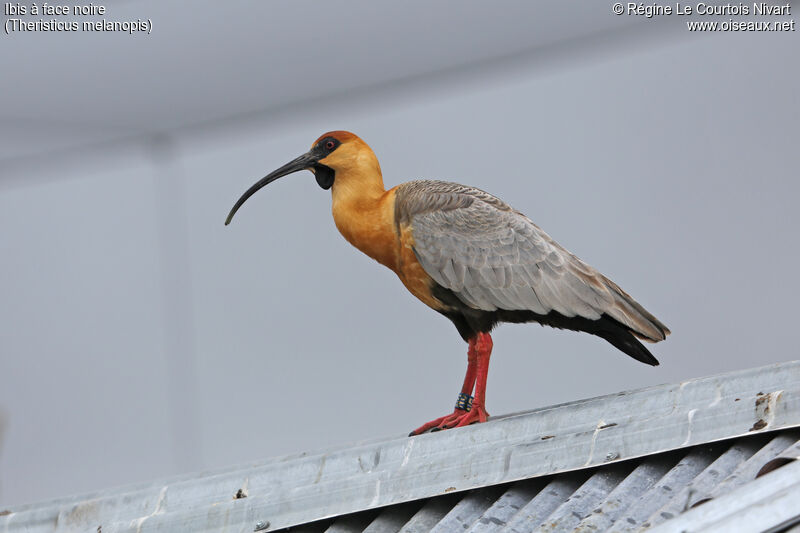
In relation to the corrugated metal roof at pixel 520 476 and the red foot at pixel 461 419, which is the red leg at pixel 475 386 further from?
the corrugated metal roof at pixel 520 476

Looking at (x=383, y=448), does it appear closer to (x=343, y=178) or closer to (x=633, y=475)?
(x=633, y=475)

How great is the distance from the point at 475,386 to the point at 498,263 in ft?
1.71

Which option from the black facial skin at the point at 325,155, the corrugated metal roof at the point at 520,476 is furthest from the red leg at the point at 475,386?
the black facial skin at the point at 325,155

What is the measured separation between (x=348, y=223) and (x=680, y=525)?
267 cm

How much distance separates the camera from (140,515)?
3.58 metres

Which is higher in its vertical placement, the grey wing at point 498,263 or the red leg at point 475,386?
the grey wing at point 498,263

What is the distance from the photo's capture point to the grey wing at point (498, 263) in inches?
165

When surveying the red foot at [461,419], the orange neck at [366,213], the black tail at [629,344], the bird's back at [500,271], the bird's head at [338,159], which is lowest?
the red foot at [461,419]

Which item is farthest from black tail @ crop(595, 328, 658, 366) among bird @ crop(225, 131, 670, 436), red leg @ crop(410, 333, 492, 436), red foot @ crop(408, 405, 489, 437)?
red foot @ crop(408, 405, 489, 437)

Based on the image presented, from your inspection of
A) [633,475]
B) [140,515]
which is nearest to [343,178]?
[140,515]

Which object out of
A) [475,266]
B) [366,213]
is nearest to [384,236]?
[366,213]

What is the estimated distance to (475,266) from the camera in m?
4.32

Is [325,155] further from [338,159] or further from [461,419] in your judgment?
[461,419]

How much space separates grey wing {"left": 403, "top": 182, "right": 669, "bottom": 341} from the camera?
4.18m
